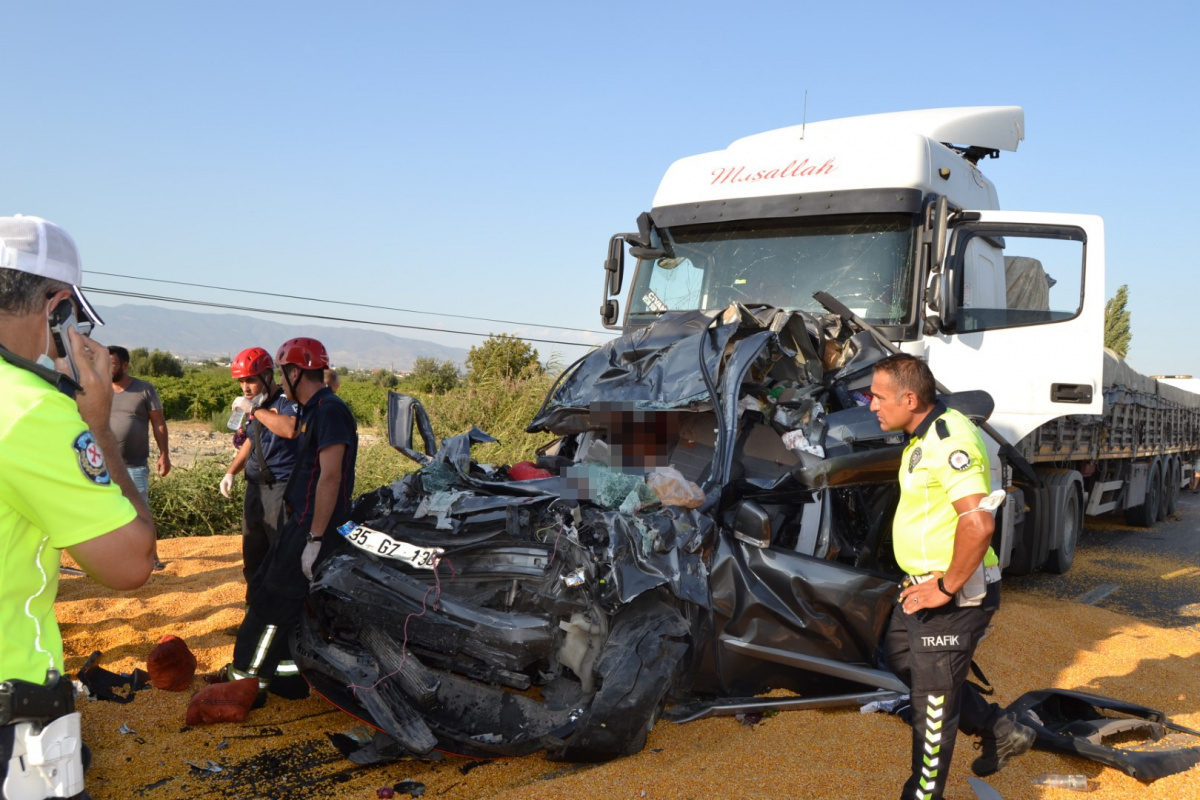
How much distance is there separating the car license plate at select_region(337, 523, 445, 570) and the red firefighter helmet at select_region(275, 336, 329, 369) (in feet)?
3.88

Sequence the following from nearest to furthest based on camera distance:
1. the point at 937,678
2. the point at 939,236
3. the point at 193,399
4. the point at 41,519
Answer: the point at 41,519 < the point at 937,678 < the point at 939,236 < the point at 193,399

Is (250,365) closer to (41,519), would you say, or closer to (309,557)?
(309,557)

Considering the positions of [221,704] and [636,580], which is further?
[221,704]

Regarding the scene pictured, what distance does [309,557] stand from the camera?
4.63 m

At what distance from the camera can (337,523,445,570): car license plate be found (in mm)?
3994

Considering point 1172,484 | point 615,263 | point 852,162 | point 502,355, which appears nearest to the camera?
point 852,162

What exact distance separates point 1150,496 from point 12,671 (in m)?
14.7

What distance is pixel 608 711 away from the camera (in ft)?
11.8

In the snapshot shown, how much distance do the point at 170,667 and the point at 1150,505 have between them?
13491mm

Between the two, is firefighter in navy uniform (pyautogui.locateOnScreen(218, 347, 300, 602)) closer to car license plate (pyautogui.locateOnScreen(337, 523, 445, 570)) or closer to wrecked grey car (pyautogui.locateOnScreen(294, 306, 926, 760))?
wrecked grey car (pyautogui.locateOnScreen(294, 306, 926, 760))

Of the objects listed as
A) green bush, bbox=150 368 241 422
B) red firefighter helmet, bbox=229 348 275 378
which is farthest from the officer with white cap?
green bush, bbox=150 368 241 422

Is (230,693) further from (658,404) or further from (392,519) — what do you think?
(658,404)

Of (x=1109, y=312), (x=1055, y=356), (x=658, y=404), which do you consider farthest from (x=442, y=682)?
(x=1109, y=312)

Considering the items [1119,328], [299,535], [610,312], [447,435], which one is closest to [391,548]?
[299,535]
